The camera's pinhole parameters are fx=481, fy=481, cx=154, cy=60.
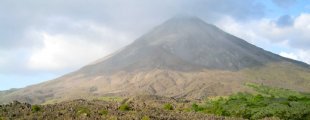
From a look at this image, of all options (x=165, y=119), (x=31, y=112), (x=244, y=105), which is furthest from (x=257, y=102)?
(x=31, y=112)

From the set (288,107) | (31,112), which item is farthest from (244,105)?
(31,112)

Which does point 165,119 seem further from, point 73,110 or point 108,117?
point 73,110

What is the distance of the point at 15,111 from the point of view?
1484 inches

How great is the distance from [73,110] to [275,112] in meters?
27.6

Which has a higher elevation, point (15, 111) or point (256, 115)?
point (15, 111)

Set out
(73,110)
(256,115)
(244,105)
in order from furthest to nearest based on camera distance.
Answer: (244,105) < (256,115) < (73,110)

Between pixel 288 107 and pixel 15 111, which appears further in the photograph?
pixel 288 107

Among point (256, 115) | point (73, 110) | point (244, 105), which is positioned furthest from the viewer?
point (244, 105)

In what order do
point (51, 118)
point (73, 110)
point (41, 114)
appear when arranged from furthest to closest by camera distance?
point (73, 110) → point (41, 114) → point (51, 118)

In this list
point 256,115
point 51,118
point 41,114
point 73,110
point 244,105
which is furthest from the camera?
point 244,105

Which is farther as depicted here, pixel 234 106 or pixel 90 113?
pixel 234 106

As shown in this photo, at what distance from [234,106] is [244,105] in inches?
69.1

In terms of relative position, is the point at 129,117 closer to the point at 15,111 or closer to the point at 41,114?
the point at 41,114

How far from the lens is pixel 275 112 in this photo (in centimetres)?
5666
